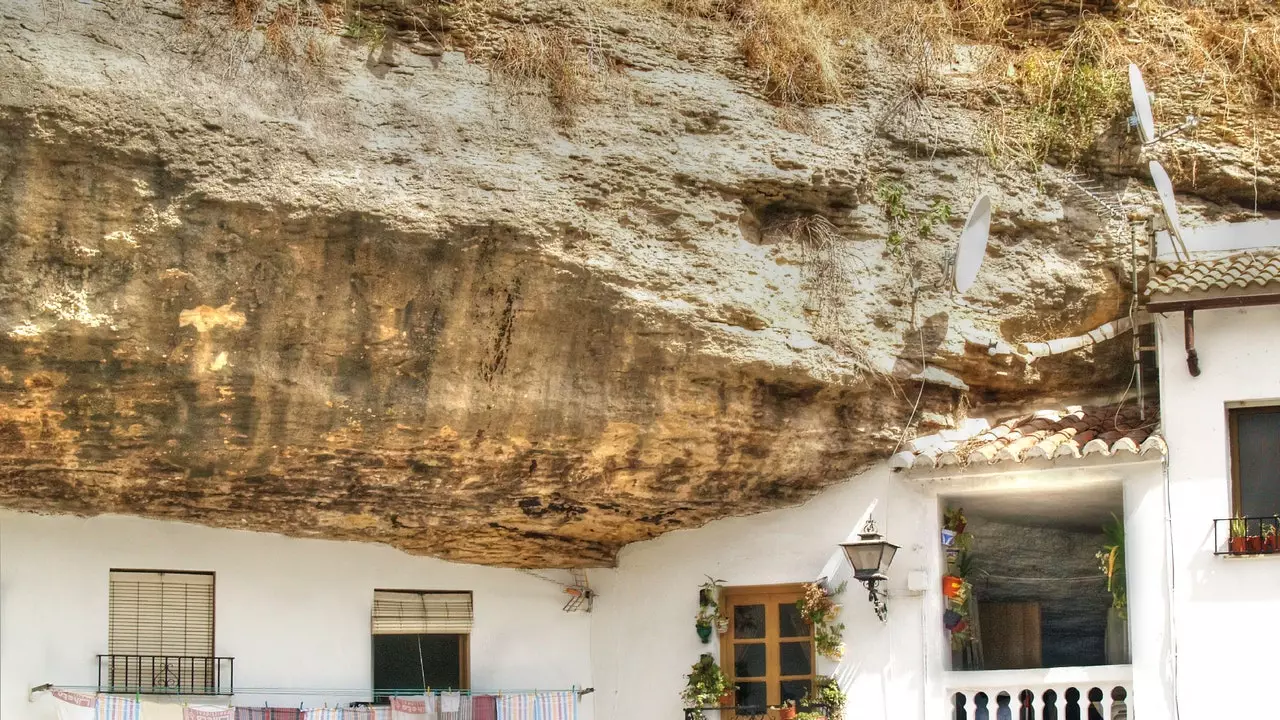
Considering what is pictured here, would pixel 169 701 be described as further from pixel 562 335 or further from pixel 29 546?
pixel 562 335

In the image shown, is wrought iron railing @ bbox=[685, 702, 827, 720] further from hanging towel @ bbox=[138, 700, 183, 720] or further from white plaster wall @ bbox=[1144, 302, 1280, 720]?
hanging towel @ bbox=[138, 700, 183, 720]

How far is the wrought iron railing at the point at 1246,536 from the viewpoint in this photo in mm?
12242

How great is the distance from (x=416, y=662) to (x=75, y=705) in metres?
3.09

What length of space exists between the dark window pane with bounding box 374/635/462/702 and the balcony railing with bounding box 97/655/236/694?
1344 millimetres

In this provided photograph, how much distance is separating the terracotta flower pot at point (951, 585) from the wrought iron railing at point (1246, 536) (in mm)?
2135

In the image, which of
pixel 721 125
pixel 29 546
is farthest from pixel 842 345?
pixel 29 546

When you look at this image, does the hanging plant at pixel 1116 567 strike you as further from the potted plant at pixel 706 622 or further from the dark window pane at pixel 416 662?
the dark window pane at pixel 416 662

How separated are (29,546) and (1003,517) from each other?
334 inches

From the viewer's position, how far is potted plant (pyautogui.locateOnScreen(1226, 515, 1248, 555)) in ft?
40.3

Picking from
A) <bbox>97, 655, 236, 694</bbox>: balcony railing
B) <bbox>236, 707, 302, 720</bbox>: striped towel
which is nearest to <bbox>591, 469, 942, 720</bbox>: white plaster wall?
<bbox>236, 707, 302, 720</bbox>: striped towel

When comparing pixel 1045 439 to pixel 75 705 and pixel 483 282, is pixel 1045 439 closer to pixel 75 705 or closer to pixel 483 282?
pixel 483 282

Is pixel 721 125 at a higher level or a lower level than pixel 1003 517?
Answer: higher

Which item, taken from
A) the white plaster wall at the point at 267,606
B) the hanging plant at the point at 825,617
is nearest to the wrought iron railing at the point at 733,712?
the hanging plant at the point at 825,617

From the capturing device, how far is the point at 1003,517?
50.0 ft
